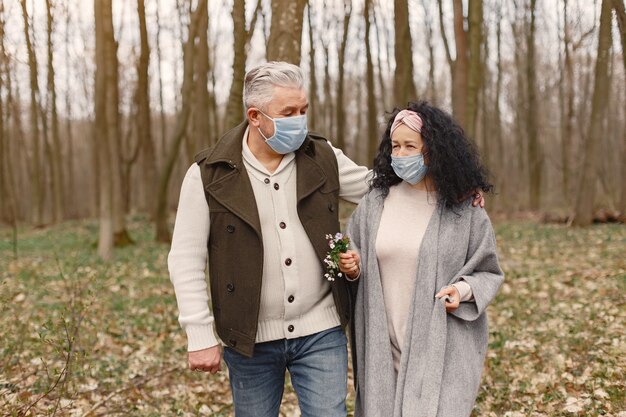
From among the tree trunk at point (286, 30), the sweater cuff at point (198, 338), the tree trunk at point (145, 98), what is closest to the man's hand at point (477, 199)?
the sweater cuff at point (198, 338)

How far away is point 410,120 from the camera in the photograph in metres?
2.74

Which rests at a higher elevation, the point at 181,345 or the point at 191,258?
the point at 191,258

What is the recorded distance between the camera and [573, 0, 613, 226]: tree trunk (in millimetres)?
12266

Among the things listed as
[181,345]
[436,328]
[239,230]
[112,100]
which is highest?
[112,100]

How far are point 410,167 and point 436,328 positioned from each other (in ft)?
2.35

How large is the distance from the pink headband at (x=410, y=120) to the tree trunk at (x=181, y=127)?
34.5ft

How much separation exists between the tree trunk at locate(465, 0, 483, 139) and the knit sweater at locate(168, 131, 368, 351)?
28.6 ft

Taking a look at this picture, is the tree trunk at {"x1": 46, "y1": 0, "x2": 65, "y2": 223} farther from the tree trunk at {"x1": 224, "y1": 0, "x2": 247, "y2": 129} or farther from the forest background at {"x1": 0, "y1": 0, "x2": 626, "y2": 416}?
the tree trunk at {"x1": 224, "y1": 0, "x2": 247, "y2": 129}

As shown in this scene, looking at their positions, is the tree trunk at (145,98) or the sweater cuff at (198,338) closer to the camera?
the sweater cuff at (198,338)

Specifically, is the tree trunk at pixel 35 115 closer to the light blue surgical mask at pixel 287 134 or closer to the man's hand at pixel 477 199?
the light blue surgical mask at pixel 287 134

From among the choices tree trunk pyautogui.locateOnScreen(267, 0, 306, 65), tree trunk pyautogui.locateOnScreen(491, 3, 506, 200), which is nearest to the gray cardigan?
tree trunk pyautogui.locateOnScreen(267, 0, 306, 65)

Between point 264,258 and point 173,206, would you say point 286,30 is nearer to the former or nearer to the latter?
point 264,258

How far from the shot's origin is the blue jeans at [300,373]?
106 inches

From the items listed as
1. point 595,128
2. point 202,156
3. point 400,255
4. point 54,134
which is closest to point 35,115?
point 54,134
